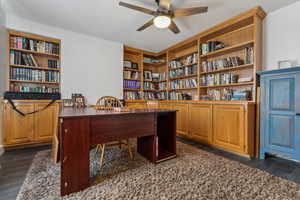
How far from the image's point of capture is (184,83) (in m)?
3.67

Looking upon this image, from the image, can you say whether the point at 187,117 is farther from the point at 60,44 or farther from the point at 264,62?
the point at 60,44

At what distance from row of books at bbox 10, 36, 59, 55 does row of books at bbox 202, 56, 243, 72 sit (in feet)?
10.9

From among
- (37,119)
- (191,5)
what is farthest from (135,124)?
(37,119)

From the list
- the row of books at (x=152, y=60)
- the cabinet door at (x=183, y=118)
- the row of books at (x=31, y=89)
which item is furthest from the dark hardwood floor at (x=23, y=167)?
the row of books at (x=152, y=60)

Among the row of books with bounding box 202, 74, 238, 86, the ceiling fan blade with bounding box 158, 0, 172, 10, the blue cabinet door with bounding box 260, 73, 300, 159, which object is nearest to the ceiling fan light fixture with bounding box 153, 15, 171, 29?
the ceiling fan blade with bounding box 158, 0, 172, 10

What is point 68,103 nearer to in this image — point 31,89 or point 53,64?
point 31,89

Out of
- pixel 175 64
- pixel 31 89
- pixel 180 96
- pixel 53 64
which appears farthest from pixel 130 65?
pixel 31 89

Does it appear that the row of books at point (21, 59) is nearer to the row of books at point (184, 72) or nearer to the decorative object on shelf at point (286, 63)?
the row of books at point (184, 72)

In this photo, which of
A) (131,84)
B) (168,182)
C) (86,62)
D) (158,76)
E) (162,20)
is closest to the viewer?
(168,182)

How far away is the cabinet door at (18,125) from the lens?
2.42 m

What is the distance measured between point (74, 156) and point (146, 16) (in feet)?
7.99

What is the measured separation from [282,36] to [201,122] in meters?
1.99

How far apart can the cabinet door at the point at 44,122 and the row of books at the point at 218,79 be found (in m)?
3.22

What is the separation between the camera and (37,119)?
2648 mm
